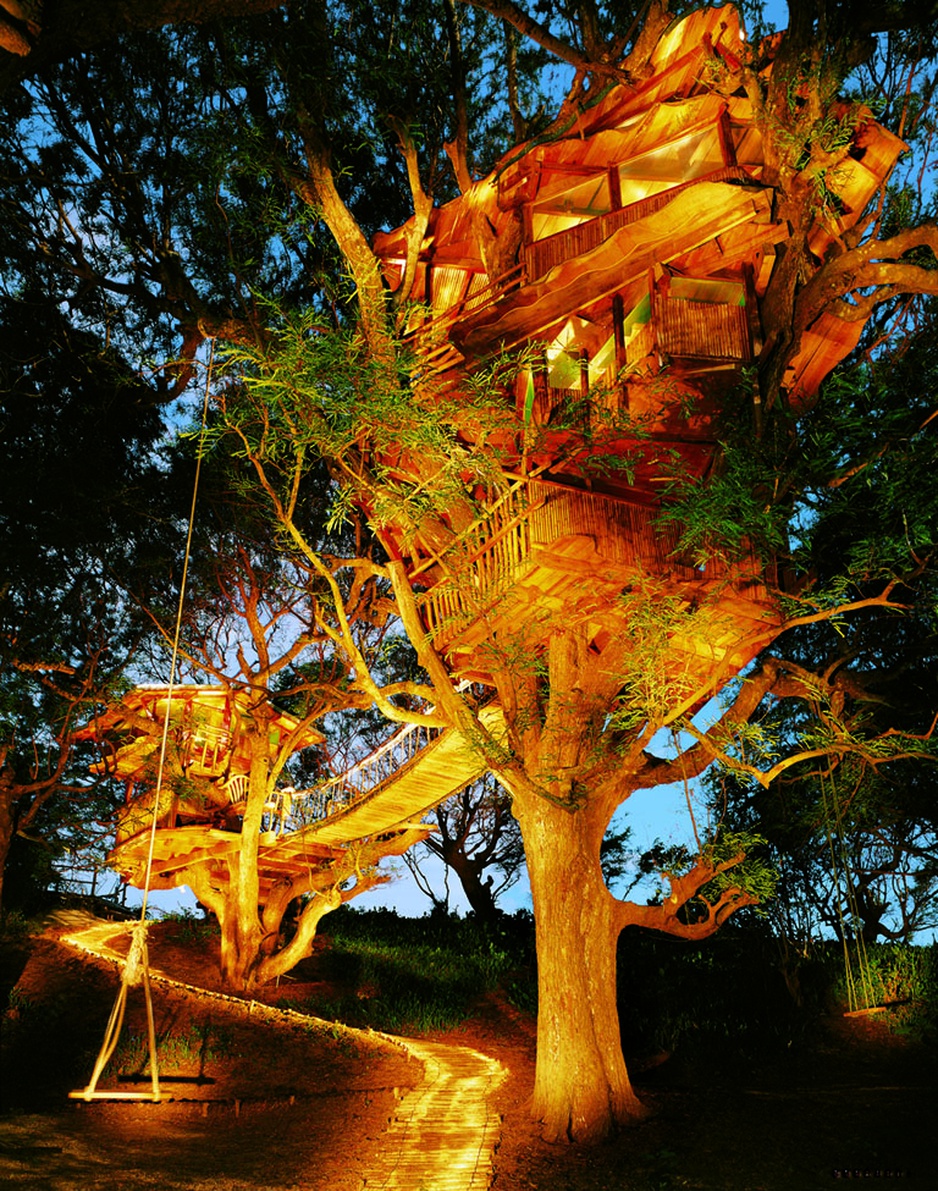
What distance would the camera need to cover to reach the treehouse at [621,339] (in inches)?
327

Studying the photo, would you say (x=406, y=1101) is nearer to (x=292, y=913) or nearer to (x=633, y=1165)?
(x=633, y=1165)

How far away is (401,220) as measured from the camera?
14102 millimetres

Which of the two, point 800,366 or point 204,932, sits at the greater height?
point 800,366

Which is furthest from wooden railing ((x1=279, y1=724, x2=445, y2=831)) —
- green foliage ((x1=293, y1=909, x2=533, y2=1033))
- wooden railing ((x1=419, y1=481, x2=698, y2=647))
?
wooden railing ((x1=419, y1=481, x2=698, y2=647))

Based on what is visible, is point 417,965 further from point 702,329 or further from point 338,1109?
point 702,329

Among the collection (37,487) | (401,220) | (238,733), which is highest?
(401,220)

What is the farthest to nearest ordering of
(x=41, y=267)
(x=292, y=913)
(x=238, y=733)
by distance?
(x=292, y=913)
(x=238, y=733)
(x=41, y=267)

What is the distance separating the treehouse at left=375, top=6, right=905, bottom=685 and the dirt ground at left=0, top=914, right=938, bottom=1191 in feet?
13.5

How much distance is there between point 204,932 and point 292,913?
2.29 meters

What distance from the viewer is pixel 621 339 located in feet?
33.2

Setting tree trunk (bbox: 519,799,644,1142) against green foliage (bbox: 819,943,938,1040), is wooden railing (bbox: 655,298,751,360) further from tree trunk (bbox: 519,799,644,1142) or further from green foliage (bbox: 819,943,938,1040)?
green foliage (bbox: 819,943,938,1040)

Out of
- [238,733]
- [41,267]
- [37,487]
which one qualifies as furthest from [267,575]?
[41,267]

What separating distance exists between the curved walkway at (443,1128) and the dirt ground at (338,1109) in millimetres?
165

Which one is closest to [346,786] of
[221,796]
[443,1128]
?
[221,796]
